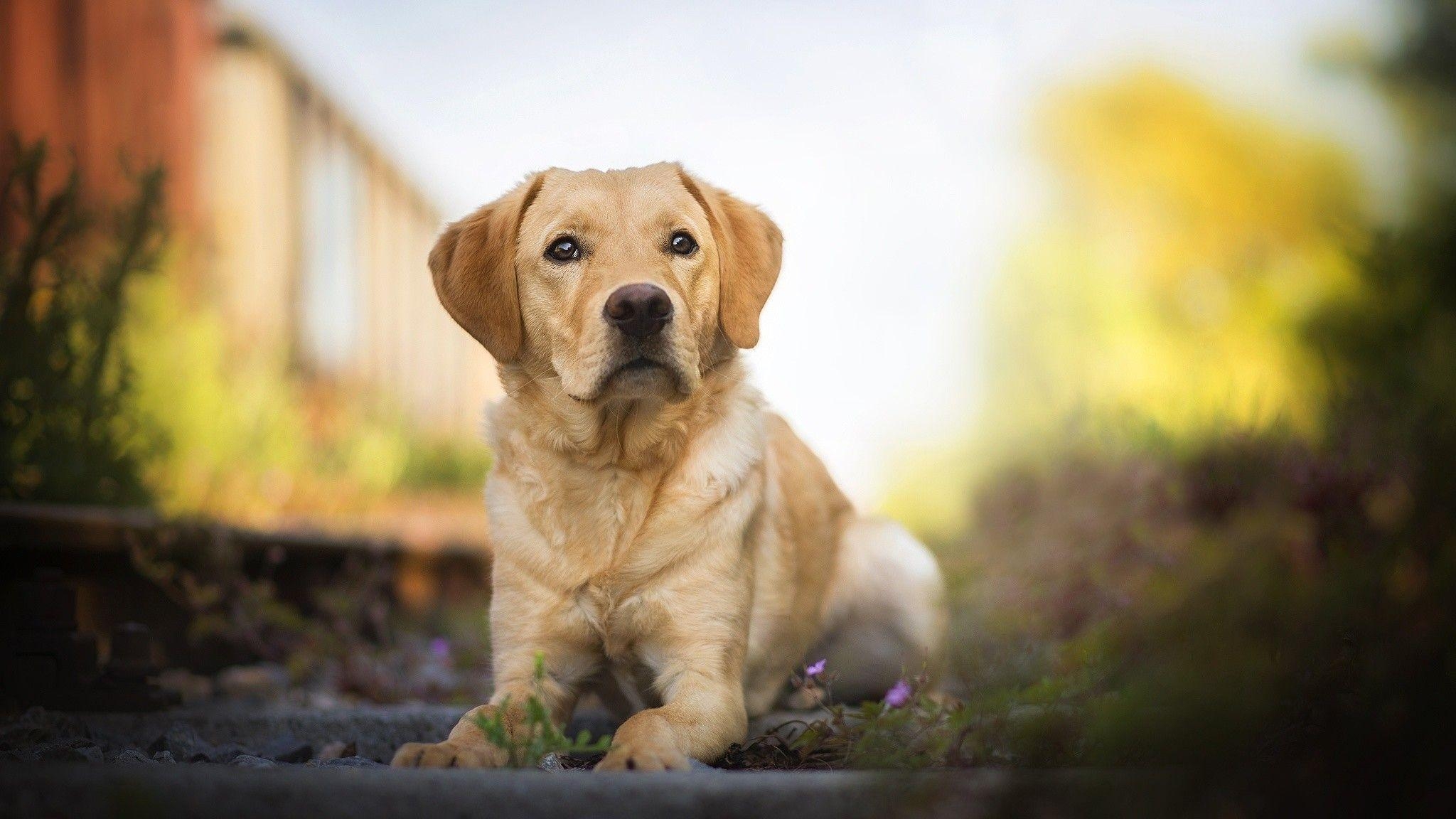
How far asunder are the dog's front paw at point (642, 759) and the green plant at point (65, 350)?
2.65 m

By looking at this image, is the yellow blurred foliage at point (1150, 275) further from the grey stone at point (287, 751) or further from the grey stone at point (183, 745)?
the grey stone at point (183, 745)

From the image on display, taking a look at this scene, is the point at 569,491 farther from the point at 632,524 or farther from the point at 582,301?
the point at 582,301

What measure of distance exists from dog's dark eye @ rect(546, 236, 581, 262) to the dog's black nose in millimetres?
309

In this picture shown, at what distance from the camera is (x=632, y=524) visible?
2789mm

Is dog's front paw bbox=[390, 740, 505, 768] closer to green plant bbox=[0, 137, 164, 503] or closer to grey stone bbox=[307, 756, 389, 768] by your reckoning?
grey stone bbox=[307, 756, 389, 768]

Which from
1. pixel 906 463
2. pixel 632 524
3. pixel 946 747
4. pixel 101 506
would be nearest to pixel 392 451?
pixel 906 463

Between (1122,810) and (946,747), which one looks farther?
(946,747)

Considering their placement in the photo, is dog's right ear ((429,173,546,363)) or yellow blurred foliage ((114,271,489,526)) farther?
yellow blurred foliage ((114,271,489,526))

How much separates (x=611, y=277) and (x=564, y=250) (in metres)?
0.23

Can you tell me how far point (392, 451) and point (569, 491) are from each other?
6906mm

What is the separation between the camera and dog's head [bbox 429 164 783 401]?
2.69m

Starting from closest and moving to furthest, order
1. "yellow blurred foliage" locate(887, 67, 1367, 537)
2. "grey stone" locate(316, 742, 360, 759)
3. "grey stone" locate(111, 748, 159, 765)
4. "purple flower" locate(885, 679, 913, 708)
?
"grey stone" locate(111, 748, 159, 765)
"purple flower" locate(885, 679, 913, 708)
"grey stone" locate(316, 742, 360, 759)
"yellow blurred foliage" locate(887, 67, 1367, 537)

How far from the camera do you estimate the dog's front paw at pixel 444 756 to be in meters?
2.09

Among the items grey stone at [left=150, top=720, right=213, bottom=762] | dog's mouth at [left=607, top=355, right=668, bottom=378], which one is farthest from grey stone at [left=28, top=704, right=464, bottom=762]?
dog's mouth at [left=607, top=355, right=668, bottom=378]
